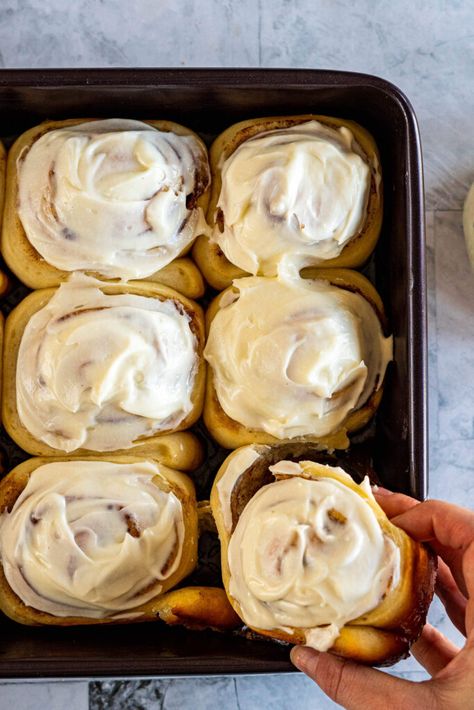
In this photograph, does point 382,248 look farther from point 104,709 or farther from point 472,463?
point 104,709

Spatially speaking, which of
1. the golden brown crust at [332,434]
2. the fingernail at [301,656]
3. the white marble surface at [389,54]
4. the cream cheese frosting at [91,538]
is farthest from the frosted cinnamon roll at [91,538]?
the white marble surface at [389,54]

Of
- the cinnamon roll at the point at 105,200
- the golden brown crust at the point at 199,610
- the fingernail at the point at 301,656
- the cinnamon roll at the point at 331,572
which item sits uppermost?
the cinnamon roll at the point at 105,200

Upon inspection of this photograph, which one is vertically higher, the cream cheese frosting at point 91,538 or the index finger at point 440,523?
the index finger at point 440,523

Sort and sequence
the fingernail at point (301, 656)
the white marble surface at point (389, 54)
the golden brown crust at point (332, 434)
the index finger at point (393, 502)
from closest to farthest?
the fingernail at point (301, 656) < the index finger at point (393, 502) < the golden brown crust at point (332, 434) < the white marble surface at point (389, 54)

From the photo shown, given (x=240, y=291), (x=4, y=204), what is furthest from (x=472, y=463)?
(x=4, y=204)

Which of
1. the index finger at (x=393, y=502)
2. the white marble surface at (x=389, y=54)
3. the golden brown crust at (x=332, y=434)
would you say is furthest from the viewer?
the white marble surface at (x=389, y=54)

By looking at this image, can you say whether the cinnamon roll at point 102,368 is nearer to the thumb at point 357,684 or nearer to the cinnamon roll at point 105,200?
the cinnamon roll at point 105,200

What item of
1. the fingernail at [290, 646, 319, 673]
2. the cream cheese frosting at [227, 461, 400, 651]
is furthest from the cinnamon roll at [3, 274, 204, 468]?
the fingernail at [290, 646, 319, 673]

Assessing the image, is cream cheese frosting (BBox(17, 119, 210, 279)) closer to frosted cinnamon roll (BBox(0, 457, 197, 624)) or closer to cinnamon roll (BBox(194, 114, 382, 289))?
cinnamon roll (BBox(194, 114, 382, 289))
